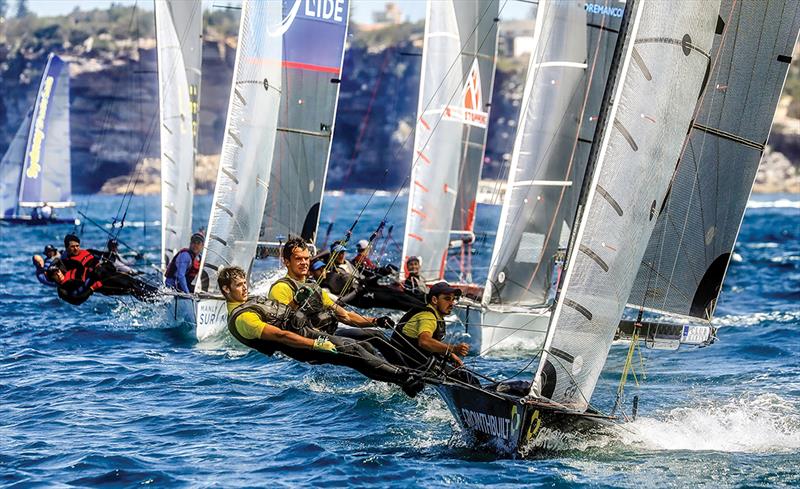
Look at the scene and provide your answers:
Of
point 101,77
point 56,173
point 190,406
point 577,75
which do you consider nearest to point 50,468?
point 190,406

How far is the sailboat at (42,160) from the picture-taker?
38.7 meters

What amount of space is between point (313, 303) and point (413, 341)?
3.17 feet

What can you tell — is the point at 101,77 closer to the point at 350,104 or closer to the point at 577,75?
the point at 350,104

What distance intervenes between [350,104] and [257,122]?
321ft

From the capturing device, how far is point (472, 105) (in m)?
20.1

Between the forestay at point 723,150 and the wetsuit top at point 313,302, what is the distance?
3042 millimetres

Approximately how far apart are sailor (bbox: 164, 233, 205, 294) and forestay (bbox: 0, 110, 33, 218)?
1032 inches

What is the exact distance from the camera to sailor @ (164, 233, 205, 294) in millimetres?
16891

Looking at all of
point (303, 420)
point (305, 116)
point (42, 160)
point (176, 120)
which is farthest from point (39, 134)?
point (303, 420)

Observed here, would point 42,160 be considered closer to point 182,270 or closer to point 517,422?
point 182,270

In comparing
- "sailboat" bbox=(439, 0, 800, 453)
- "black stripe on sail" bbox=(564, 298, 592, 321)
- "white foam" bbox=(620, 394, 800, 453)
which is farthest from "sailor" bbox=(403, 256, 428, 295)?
"black stripe on sail" bbox=(564, 298, 592, 321)

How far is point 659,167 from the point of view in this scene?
898cm

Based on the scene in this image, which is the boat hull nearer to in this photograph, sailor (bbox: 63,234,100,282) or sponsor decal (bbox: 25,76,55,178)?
sailor (bbox: 63,234,100,282)

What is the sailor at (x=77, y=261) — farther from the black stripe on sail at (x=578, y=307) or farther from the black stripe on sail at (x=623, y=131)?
the black stripe on sail at (x=623, y=131)
